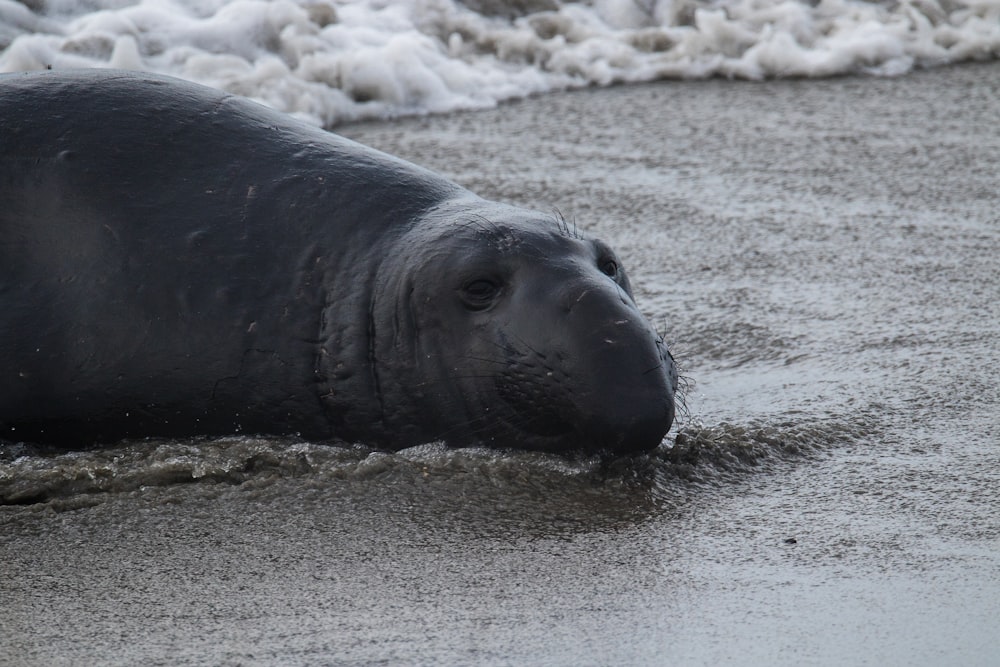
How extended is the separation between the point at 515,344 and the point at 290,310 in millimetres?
656

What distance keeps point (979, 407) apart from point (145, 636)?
257 cm

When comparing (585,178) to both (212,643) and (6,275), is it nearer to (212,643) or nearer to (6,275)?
(6,275)

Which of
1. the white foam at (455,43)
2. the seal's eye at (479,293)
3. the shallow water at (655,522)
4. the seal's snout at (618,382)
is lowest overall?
the white foam at (455,43)

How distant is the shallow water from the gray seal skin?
0.39 ft

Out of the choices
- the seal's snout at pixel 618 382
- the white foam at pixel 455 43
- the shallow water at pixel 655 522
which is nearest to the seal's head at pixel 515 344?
the seal's snout at pixel 618 382

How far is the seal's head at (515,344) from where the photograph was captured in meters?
3.74

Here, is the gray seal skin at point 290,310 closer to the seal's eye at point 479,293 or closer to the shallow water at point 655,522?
the seal's eye at point 479,293

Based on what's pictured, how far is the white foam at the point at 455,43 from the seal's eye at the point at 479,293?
16.6 ft

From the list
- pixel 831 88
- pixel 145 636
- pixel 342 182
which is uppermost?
pixel 342 182

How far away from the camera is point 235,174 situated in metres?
4.25

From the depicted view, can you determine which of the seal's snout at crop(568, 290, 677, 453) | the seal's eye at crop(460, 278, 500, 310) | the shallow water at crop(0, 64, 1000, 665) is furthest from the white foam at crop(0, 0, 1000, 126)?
the seal's snout at crop(568, 290, 677, 453)

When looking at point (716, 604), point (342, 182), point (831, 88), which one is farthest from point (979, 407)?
point (831, 88)

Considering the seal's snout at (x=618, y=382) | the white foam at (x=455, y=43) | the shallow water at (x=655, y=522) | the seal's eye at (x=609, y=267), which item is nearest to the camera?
the shallow water at (x=655, y=522)

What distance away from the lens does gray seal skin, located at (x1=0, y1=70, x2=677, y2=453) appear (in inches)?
151
